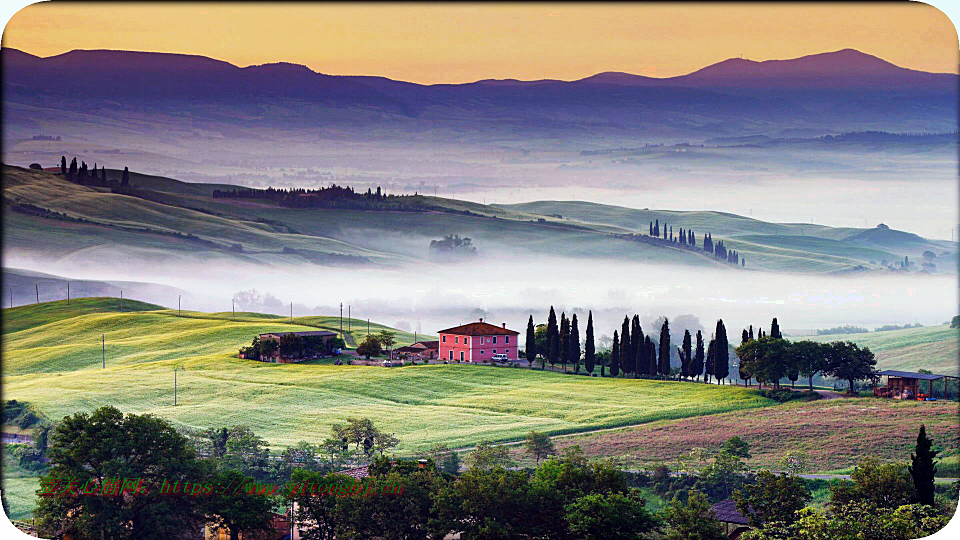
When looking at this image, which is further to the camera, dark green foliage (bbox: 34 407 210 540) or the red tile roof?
the red tile roof

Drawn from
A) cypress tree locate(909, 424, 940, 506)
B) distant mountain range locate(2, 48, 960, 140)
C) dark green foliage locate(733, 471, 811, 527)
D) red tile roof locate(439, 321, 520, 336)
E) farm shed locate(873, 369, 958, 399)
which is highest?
distant mountain range locate(2, 48, 960, 140)

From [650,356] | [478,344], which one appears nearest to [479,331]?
[478,344]

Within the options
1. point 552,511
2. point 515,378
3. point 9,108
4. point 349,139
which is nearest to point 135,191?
point 349,139

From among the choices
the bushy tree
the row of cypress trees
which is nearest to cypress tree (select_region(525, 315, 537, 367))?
the row of cypress trees

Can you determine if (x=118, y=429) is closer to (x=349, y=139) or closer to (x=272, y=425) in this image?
(x=272, y=425)

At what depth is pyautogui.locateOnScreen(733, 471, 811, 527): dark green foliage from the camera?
21109mm

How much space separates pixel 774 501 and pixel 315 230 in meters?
46.7

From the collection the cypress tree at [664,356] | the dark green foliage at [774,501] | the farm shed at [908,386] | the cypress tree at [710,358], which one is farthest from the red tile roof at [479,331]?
the dark green foliage at [774,501]

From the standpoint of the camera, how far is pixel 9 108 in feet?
125

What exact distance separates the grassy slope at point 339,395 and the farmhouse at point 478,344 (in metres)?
1.90

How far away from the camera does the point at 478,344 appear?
138 feet

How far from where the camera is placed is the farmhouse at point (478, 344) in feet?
138

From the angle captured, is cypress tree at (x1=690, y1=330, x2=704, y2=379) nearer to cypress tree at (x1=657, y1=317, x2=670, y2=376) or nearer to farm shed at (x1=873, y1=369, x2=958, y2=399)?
cypress tree at (x1=657, y1=317, x2=670, y2=376)

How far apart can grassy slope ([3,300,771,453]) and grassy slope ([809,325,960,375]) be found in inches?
782
